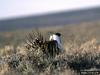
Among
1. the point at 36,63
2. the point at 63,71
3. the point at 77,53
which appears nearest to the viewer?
the point at 63,71

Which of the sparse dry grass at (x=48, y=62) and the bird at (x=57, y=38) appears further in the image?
the bird at (x=57, y=38)

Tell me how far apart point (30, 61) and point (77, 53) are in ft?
5.68

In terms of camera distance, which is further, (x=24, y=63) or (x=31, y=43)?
(x=31, y=43)

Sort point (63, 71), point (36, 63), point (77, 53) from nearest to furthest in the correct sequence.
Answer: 1. point (63, 71)
2. point (36, 63)
3. point (77, 53)

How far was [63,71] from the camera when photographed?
15648 mm

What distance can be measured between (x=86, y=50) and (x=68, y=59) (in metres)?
1.38

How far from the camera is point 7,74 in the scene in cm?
1580

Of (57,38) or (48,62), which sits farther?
(57,38)

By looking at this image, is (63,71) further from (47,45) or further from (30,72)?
(47,45)

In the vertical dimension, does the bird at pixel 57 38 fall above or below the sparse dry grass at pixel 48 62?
above

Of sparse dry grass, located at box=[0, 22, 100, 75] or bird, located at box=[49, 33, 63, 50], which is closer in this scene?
sparse dry grass, located at box=[0, 22, 100, 75]

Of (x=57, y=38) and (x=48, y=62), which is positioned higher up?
(x=57, y=38)

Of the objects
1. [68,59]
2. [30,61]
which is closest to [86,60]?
[68,59]

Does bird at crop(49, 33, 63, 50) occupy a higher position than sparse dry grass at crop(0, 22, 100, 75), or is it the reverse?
bird at crop(49, 33, 63, 50)
